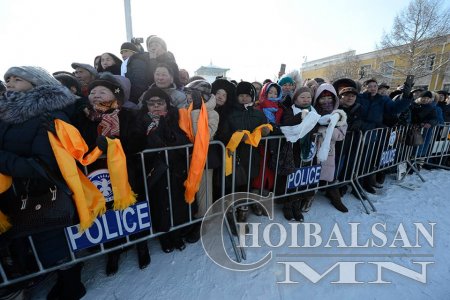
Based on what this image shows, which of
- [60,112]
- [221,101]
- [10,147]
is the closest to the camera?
[10,147]

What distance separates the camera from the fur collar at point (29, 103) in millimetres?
1591

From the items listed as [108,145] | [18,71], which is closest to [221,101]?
[108,145]

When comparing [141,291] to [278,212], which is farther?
[278,212]

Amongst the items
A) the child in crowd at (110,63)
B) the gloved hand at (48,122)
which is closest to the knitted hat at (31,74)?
the gloved hand at (48,122)

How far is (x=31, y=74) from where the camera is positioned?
170cm

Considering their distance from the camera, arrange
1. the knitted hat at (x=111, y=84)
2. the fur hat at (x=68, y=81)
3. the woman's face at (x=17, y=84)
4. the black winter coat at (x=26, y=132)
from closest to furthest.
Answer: the black winter coat at (x=26, y=132), the woman's face at (x=17, y=84), the knitted hat at (x=111, y=84), the fur hat at (x=68, y=81)

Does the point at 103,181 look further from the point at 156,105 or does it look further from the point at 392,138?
the point at 392,138

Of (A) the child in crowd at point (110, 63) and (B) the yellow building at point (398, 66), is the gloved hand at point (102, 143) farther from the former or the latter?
(B) the yellow building at point (398, 66)

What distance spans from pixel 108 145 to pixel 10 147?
0.67m

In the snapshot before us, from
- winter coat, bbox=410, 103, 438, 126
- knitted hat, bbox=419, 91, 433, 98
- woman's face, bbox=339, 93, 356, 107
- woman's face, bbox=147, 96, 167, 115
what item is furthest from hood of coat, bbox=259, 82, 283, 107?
knitted hat, bbox=419, 91, 433, 98

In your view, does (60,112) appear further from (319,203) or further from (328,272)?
(319,203)

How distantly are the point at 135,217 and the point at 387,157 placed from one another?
15.0ft

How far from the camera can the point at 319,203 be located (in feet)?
12.3

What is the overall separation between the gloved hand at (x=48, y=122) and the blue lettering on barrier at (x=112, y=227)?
0.85m
